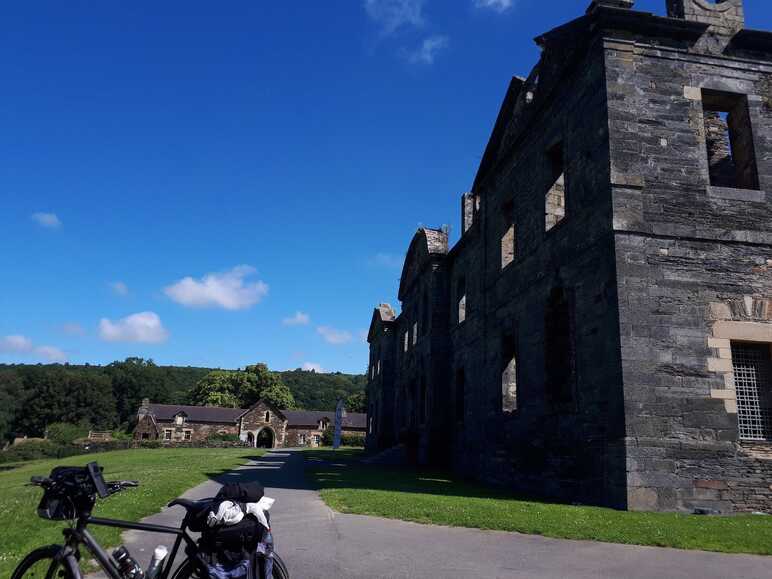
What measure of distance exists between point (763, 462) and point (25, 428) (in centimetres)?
8580

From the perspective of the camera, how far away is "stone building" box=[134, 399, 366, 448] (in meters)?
67.4

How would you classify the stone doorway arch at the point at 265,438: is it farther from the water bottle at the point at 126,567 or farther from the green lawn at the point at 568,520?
the water bottle at the point at 126,567

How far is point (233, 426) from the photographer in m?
68.3

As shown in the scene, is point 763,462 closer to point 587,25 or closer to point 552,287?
point 552,287

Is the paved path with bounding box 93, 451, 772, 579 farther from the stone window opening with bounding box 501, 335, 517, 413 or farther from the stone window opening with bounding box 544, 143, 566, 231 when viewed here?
the stone window opening with bounding box 544, 143, 566, 231

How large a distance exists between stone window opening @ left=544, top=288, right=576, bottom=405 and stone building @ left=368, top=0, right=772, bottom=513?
0.04 meters

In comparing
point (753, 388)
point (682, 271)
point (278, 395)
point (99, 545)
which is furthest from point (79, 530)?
point (278, 395)

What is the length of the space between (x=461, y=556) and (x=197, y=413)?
68204 millimetres

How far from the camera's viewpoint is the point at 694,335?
10.8 m

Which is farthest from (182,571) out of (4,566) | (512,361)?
(512,361)

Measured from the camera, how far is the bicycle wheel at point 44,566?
367cm

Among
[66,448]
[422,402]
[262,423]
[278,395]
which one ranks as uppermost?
[278,395]

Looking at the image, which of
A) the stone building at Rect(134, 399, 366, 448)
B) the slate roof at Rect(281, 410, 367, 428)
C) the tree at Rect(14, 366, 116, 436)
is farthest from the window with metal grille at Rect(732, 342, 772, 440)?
the tree at Rect(14, 366, 116, 436)

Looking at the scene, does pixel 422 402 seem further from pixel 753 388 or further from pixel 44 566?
pixel 44 566
